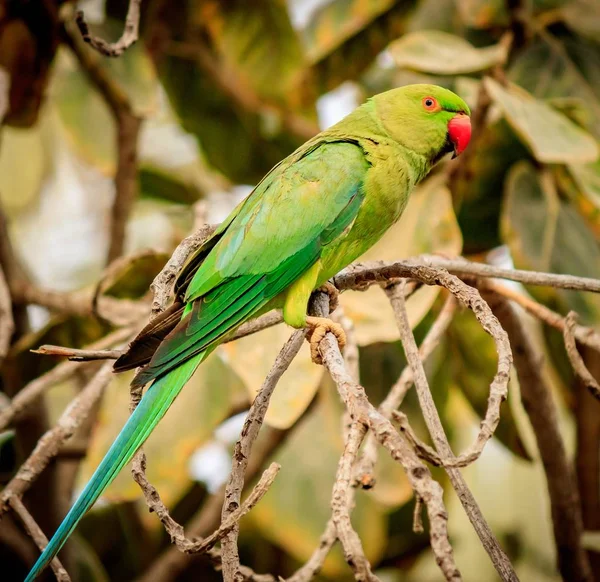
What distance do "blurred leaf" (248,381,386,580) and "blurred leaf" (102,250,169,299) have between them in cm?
75

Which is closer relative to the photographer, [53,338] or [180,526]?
[180,526]

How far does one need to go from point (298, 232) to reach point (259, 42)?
5.50 ft

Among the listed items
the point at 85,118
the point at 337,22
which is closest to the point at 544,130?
the point at 337,22

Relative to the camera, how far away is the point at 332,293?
7.25 feet

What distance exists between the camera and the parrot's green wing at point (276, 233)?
1979 millimetres

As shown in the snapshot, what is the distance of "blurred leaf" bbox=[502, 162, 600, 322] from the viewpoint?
2711 mm

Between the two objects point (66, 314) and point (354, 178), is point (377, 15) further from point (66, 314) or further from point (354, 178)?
point (66, 314)

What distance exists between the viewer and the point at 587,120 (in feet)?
9.73

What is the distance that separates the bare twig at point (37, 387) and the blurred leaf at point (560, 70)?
185 cm

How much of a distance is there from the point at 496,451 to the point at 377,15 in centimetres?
204

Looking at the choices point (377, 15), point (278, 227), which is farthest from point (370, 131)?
point (377, 15)

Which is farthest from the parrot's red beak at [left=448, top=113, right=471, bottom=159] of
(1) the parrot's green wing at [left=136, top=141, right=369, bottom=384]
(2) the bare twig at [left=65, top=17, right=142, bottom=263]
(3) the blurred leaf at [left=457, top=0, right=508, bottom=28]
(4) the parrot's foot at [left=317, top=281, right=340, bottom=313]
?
(2) the bare twig at [left=65, top=17, right=142, bottom=263]

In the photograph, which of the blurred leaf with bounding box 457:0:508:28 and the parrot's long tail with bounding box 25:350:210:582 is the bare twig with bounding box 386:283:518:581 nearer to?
the parrot's long tail with bounding box 25:350:210:582

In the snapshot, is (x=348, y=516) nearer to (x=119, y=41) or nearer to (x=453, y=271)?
(x=453, y=271)
